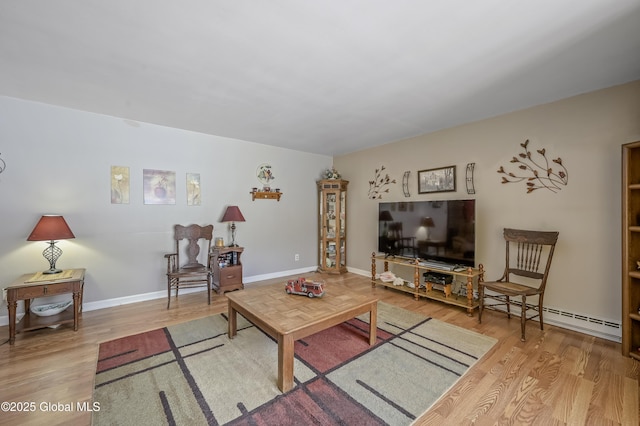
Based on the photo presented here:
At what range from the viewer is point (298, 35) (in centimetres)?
175

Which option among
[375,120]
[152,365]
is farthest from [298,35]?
[152,365]

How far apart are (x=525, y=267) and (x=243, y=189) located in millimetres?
3985

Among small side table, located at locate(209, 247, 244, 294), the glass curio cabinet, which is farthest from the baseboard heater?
small side table, located at locate(209, 247, 244, 294)

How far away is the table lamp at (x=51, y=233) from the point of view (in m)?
2.55

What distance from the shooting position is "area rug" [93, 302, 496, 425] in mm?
1557

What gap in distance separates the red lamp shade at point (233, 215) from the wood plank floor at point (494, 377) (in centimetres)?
149

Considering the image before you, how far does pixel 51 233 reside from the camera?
2.59 m

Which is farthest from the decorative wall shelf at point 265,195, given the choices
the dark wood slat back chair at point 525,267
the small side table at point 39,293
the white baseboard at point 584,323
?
the white baseboard at point 584,323

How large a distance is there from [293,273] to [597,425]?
401 cm

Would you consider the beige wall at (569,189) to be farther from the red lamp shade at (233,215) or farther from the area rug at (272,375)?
the red lamp shade at (233,215)

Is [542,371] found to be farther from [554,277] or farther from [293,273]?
[293,273]

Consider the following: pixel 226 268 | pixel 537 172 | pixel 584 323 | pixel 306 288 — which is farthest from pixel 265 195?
pixel 584 323

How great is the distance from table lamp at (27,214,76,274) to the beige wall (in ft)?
14.9

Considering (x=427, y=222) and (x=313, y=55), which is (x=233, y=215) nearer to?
(x=313, y=55)
